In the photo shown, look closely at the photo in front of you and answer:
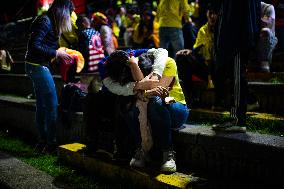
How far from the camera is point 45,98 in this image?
16.6 feet

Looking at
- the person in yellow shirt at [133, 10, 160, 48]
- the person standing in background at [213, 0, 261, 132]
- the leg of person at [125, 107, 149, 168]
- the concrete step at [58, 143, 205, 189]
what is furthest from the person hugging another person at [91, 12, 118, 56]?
the person standing in background at [213, 0, 261, 132]

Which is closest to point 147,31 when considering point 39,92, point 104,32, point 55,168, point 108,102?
point 104,32

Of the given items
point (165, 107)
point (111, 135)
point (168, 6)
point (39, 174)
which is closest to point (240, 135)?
point (165, 107)

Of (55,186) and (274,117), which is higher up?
(274,117)

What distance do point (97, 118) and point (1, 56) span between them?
720cm

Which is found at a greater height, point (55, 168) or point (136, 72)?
point (136, 72)

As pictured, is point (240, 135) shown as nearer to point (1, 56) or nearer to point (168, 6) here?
point (168, 6)

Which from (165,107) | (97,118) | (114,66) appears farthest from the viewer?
(97,118)

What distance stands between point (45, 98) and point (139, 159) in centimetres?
208

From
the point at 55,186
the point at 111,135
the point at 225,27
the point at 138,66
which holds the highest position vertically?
the point at 225,27

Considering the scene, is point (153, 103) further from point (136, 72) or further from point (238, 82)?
point (238, 82)

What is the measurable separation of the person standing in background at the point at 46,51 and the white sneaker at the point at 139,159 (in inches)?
77.1

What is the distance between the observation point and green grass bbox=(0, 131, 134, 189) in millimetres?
4016

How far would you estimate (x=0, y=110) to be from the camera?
7.86m
